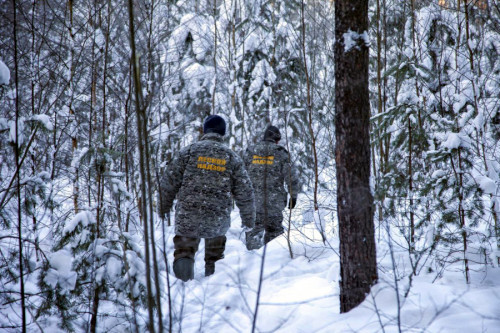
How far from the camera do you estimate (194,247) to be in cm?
420

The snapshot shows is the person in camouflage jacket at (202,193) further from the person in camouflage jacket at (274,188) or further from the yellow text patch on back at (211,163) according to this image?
the person in camouflage jacket at (274,188)

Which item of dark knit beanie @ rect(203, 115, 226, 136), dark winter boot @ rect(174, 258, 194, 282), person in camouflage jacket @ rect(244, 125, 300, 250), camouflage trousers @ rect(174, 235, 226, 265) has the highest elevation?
dark knit beanie @ rect(203, 115, 226, 136)

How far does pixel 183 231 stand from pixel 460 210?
3137 millimetres

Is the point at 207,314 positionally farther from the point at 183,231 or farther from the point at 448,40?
the point at 448,40

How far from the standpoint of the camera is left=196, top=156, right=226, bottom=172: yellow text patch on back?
4.20 m

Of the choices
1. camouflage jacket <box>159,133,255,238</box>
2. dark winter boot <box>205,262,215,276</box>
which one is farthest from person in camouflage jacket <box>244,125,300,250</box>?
camouflage jacket <box>159,133,255,238</box>

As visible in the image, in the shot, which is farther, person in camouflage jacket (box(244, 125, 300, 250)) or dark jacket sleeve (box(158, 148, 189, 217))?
person in camouflage jacket (box(244, 125, 300, 250))

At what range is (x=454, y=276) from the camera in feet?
10.6

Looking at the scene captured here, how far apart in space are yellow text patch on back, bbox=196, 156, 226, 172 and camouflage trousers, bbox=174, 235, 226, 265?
0.96 meters

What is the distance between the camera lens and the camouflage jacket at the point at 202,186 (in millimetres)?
4148

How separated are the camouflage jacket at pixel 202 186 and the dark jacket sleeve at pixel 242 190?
1 cm

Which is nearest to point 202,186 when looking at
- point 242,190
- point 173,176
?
point 173,176

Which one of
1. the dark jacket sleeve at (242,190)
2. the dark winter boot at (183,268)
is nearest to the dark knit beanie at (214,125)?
the dark jacket sleeve at (242,190)

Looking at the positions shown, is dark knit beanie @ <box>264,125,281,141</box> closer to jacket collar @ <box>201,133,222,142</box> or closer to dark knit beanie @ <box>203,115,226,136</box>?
dark knit beanie @ <box>203,115,226,136</box>
